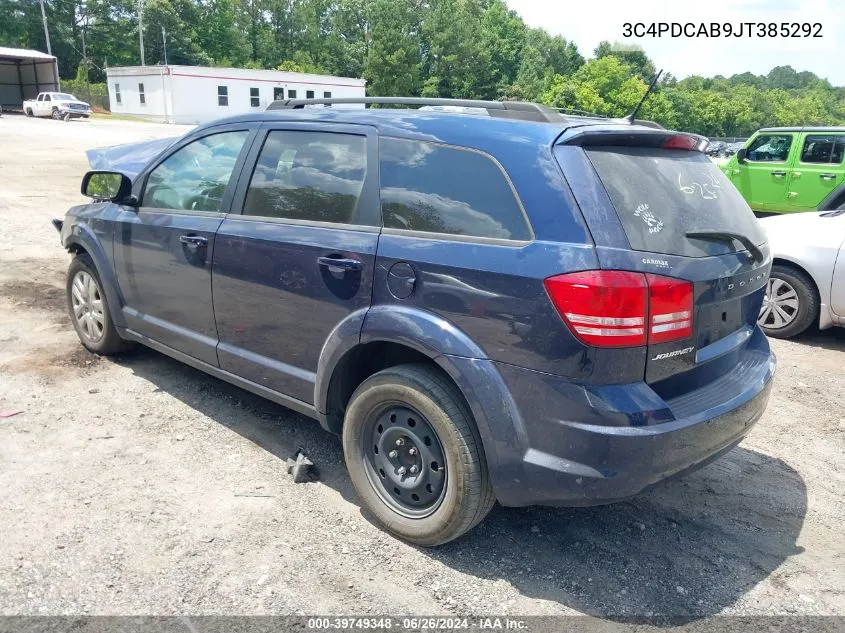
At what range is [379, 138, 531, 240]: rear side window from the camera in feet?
9.08

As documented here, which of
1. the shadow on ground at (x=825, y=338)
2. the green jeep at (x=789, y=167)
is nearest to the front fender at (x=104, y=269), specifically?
the shadow on ground at (x=825, y=338)

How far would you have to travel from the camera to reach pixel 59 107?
40.5m

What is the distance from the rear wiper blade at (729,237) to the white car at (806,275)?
10.1ft

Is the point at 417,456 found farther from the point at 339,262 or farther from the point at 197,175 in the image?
the point at 197,175

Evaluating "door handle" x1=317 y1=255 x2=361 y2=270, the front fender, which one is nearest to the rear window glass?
"door handle" x1=317 y1=255 x2=361 y2=270

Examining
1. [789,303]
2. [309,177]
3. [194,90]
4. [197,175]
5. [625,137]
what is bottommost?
[789,303]

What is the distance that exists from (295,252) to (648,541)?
7.02 ft

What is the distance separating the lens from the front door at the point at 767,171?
12078 millimetres

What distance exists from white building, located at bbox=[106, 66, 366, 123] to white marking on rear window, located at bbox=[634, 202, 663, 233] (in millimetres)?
43179

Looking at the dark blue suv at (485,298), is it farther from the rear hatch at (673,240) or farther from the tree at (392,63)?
the tree at (392,63)

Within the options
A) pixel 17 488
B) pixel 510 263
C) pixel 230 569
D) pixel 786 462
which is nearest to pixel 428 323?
pixel 510 263

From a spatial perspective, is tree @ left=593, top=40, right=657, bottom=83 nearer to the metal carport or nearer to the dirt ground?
the dirt ground

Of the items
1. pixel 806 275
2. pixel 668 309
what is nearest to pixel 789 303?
pixel 806 275

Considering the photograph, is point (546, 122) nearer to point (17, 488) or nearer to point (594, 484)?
Answer: point (594, 484)
